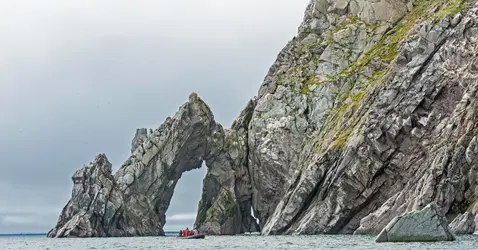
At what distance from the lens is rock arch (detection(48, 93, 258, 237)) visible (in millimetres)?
169625

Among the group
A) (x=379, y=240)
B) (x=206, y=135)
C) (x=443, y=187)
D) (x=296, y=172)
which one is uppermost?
(x=206, y=135)

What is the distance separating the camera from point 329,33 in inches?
7584

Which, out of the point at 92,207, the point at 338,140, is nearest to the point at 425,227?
the point at 338,140

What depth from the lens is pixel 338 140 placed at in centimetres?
14238

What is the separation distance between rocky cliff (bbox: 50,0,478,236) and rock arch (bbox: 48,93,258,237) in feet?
1.20

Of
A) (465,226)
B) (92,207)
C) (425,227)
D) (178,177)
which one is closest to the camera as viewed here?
(425,227)

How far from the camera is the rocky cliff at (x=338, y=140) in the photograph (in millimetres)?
121625

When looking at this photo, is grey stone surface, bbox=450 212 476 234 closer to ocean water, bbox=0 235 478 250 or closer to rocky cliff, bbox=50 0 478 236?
rocky cliff, bbox=50 0 478 236

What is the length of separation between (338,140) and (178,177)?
6404cm

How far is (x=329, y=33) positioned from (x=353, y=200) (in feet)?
238

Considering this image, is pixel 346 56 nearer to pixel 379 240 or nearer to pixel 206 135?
pixel 206 135

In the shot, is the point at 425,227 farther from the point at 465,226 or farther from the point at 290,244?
the point at 465,226

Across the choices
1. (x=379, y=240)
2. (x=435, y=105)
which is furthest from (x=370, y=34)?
(x=379, y=240)

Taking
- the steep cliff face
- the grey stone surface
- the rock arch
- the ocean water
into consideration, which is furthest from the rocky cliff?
the ocean water
